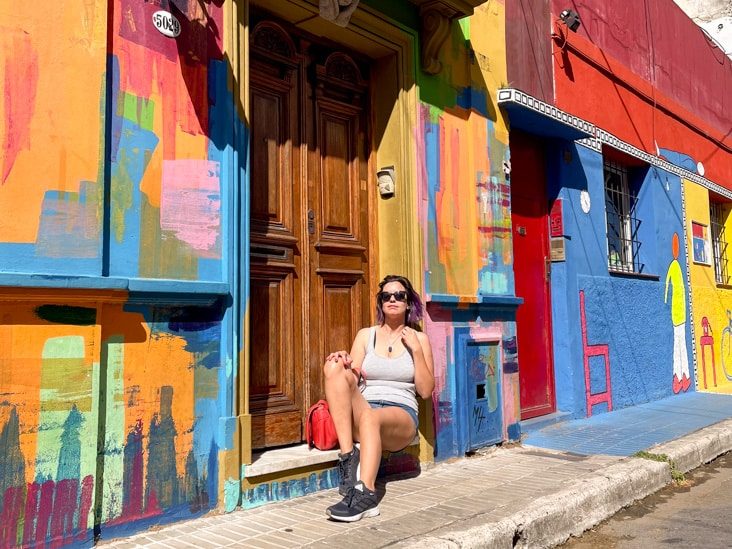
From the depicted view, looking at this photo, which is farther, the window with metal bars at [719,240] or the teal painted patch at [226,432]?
the window with metal bars at [719,240]

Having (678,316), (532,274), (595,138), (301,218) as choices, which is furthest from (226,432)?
(678,316)

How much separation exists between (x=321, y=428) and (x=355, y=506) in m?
0.74

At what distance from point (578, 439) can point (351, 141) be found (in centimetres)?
324

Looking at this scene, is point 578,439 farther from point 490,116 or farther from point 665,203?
point 665,203

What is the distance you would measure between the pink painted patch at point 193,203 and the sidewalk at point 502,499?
1.45 meters

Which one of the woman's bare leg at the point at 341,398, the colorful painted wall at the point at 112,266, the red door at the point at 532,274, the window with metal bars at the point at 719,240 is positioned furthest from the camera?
the window with metal bars at the point at 719,240

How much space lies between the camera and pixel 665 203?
917cm

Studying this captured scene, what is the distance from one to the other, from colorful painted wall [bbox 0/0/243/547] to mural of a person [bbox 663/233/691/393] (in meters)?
7.14

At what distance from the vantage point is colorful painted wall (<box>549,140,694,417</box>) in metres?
6.84

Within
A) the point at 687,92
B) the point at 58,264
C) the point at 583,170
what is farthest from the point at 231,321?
the point at 687,92

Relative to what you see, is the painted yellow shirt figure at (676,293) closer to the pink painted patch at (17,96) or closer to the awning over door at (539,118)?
the awning over door at (539,118)

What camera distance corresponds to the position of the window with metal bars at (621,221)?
834cm

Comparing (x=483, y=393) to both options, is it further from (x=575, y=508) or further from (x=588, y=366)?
(x=588, y=366)

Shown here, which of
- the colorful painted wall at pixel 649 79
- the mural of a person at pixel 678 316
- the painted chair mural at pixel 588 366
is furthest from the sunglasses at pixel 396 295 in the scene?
the mural of a person at pixel 678 316
